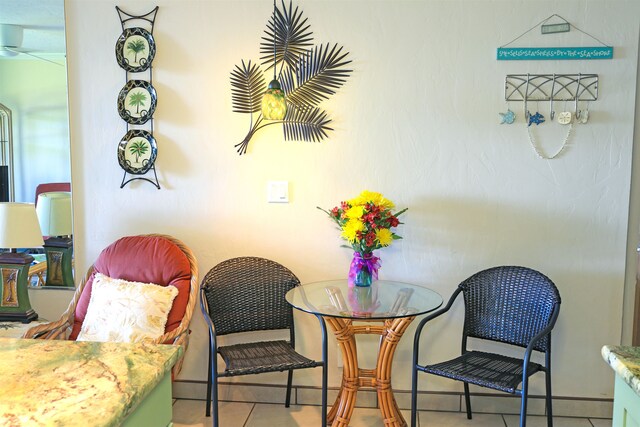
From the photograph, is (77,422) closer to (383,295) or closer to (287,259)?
(383,295)

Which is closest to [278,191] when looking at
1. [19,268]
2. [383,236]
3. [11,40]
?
[383,236]

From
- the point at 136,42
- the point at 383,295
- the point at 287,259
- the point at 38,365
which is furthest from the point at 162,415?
the point at 136,42

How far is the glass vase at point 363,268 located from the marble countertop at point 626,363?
1340 mm

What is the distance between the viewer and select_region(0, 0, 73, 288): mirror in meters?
3.13

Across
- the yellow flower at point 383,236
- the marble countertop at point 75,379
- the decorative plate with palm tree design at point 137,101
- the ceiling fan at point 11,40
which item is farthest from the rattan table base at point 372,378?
the ceiling fan at point 11,40

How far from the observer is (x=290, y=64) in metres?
3.01

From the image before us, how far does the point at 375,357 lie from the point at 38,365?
1.96m

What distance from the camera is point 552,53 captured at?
2.83m

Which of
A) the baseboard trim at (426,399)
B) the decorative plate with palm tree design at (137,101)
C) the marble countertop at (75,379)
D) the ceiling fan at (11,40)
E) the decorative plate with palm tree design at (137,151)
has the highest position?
the ceiling fan at (11,40)

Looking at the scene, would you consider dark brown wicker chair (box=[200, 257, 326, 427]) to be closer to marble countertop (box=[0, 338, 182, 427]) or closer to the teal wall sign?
marble countertop (box=[0, 338, 182, 427])

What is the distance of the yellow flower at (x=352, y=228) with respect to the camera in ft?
8.64

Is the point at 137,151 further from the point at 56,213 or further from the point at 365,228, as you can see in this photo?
the point at 365,228

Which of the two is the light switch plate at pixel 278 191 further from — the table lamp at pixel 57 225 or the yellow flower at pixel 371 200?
the table lamp at pixel 57 225

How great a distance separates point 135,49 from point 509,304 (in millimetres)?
2318
